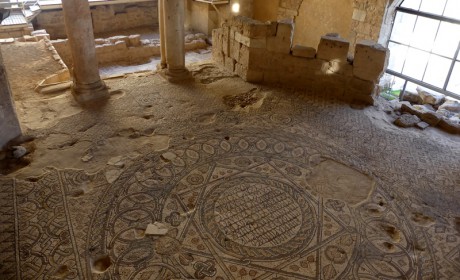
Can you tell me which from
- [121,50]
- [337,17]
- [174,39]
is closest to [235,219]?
[174,39]

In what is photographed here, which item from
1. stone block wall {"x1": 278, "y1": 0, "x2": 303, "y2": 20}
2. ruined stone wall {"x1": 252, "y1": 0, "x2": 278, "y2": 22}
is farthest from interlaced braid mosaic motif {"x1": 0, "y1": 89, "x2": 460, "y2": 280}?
ruined stone wall {"x1": 252, "y1": 0, "x2": 278, "y2": 22}

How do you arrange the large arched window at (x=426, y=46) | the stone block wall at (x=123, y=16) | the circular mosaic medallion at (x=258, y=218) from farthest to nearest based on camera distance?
the stone block wall at (x=123, y=16) < the large arched window at (x=426, y=46) < the circular mosaic medallion at (x=258, y=218)

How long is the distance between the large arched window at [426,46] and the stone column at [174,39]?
18.6 feet

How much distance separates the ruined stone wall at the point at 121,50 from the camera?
12156 mm

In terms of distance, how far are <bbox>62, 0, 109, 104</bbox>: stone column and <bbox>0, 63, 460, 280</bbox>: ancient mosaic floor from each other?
2.20 feet

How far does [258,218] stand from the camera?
3908mm

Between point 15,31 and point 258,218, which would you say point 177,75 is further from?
point 15,31

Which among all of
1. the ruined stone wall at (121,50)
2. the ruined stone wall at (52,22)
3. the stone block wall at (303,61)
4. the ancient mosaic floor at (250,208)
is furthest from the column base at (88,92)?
the ruined stone wall at (52,22)

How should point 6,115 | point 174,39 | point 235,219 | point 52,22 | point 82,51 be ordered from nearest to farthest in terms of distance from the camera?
point 235,219 < point 6,115 < point 82,51 < point 174,39 < point 52,22

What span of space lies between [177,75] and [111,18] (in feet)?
34.0

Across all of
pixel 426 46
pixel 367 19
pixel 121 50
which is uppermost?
pixel 367 19

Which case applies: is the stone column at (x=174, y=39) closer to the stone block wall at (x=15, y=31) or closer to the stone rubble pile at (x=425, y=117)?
the stone rubble pile at (x=425, y=117)

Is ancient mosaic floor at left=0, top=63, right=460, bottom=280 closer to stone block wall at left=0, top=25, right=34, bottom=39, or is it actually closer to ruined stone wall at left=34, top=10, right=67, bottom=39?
stone block wall at left=0, top=25, right=34, bottom=39

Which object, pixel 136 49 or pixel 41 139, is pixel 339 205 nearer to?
pixel 41 139
